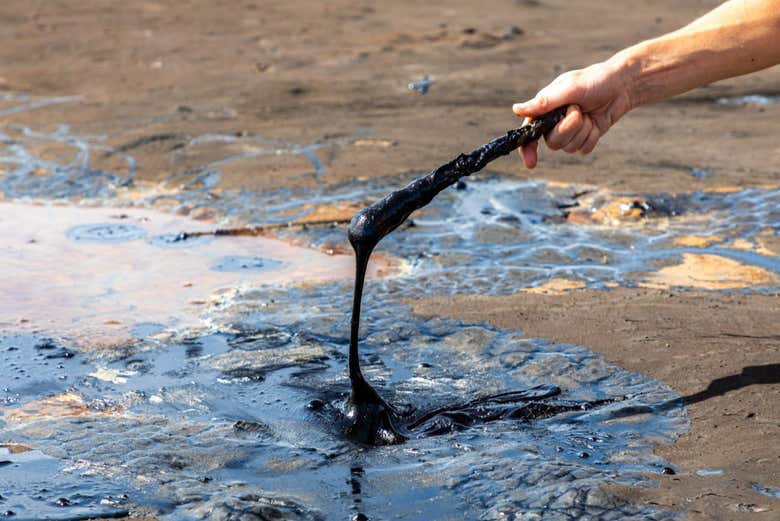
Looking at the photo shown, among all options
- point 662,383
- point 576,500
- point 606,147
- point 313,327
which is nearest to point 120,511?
point 576,500

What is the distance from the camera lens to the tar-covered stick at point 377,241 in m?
3.70

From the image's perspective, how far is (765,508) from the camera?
3088 mm

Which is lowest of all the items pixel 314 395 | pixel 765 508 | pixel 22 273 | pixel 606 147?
pixel 765 508

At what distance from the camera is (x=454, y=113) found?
8.40 metres

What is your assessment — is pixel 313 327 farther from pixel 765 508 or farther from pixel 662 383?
pixel 765 508

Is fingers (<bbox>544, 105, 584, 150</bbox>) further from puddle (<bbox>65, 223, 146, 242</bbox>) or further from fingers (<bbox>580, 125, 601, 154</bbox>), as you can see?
puddle (<bbox>65, 223, 146, 242</bbox>)

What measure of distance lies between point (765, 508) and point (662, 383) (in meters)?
1.02

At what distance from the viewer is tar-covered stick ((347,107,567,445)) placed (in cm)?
370

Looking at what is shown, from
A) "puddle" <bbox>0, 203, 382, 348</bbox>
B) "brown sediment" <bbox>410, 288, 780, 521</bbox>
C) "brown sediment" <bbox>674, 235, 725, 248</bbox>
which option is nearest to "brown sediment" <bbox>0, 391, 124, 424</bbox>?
"puddle" <bbox>0, 203, 382, 348</bbox>

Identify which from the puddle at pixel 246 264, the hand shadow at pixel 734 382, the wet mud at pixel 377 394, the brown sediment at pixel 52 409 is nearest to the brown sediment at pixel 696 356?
the hand shadow at pixel 734 382

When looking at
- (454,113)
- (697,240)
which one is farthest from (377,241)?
(454,113)

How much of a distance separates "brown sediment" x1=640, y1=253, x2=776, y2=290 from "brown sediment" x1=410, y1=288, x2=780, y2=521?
12 cm

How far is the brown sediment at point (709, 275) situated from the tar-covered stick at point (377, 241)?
5.18 feet

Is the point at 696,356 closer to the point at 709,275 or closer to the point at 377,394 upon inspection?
the point at 709,275
